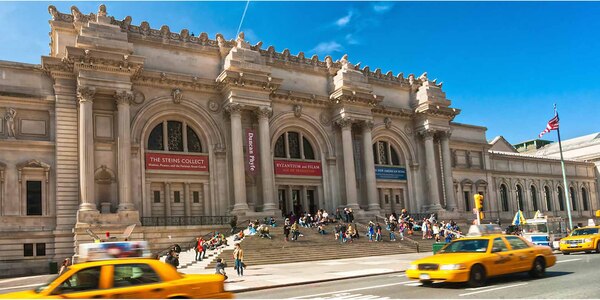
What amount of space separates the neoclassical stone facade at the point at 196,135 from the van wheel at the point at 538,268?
23.8 meters

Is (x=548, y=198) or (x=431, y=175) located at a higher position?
(x=431, y=175)

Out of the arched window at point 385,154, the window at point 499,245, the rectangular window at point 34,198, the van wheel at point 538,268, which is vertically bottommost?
the van wheel at point 538,268

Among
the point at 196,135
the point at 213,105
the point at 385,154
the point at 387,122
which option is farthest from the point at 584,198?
the point at 196,135

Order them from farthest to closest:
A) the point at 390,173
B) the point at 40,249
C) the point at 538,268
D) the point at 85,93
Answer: the point at 390,173 → the point at 85,93 → the point at 40,249 → the point at 538,268

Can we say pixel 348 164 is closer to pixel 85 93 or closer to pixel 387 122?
pixel 387 122

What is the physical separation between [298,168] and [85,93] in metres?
17.9

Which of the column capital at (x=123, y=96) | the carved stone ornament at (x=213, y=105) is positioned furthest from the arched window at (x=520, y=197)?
the column capital at (x=123, y=96)

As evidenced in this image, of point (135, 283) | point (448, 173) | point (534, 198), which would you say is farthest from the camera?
point (534, 198)

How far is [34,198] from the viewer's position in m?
32.8

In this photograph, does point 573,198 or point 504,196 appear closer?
point 504,196

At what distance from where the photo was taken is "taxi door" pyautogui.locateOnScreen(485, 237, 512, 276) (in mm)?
14891

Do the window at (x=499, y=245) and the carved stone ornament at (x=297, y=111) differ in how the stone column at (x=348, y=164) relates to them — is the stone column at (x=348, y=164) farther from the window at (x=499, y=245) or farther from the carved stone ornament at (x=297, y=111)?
the window at (x=499, y=245)

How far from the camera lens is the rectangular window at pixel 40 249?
104 ft

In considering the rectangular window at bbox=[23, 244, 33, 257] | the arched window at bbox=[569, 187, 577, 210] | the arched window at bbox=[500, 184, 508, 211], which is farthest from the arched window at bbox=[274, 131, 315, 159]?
the arched window at bbox=[569, 187, 577, 210]
